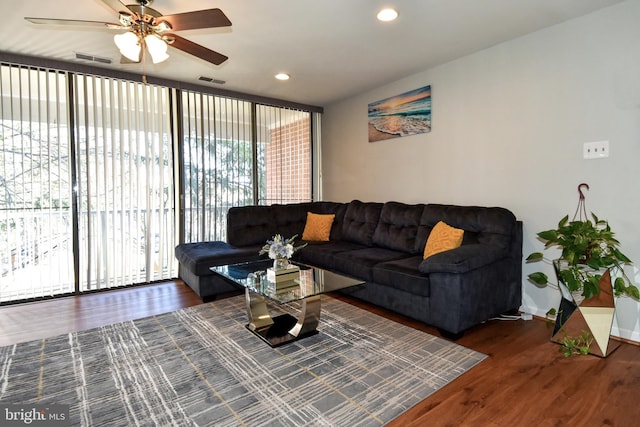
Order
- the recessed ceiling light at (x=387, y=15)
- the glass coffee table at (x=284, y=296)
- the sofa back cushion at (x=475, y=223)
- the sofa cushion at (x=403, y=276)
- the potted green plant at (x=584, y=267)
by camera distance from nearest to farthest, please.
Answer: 1. the potted green plant at (x=584, y=267)
2. the glass coffee table at (x=284, y=296)
3. the recessed ceiling light at (x=387, y=15)
4. the sofa cushion at (x=403, y=276)
5. the sofa back cushion at (x=475, y=223)

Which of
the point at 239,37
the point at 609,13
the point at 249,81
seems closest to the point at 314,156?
the point at 249,81

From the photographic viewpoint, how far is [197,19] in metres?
2.03

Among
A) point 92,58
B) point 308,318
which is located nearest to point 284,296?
point 308,318

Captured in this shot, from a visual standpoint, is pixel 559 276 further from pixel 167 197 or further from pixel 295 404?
pixel 167 197

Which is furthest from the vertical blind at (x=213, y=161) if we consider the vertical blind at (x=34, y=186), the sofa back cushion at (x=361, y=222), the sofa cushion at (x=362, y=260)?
the sofa cushion at (x=362, y=260)

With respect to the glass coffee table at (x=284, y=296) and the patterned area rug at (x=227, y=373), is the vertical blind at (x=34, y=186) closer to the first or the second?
the patterned area rug at (x=227, y=373)

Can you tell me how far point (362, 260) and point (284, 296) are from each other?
1.20 m

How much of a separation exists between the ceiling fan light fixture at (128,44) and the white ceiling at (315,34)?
0.46 metres

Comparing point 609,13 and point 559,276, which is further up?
point 609,13

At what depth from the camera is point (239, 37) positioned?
296cm

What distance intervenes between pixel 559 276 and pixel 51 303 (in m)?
4.64

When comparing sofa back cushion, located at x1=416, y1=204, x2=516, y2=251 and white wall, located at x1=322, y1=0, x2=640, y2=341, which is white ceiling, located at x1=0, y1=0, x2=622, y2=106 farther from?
sofa back cushion, located at x1=416, y1=204, x2=516, y2=251

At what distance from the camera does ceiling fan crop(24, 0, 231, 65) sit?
1972 mm

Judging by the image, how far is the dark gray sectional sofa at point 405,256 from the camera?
2.52 metres
